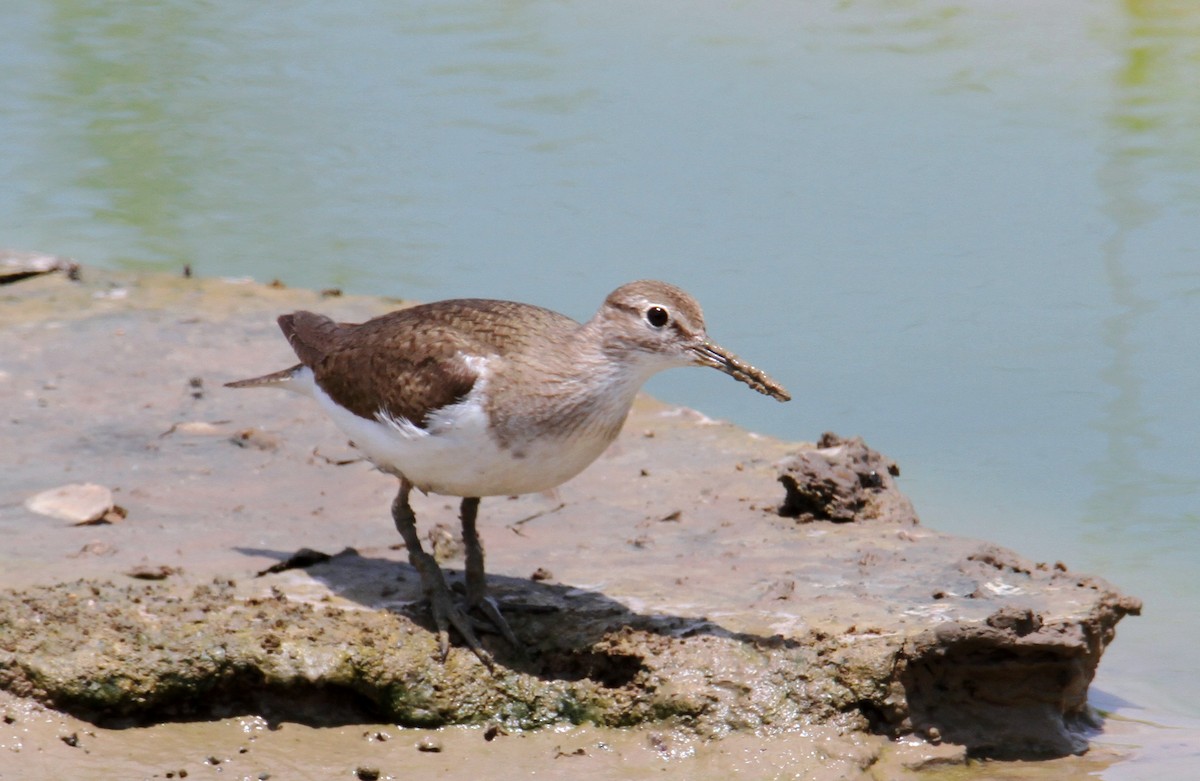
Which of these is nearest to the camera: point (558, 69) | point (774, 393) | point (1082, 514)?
point (774, 393)

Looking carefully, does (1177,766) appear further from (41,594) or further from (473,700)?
(41,594)

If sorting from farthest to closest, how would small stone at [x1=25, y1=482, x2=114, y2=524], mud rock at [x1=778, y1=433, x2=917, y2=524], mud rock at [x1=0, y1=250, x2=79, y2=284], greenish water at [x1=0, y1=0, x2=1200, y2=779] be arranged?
mud rock at [x1=0, y1=250, x2=79, y2=284], greenish water at [x1=0, y1=0, x2=1200, y2=779], mud rock at [x1=778, y1=433, x2=917, y2=524], small stone at [x1=25, y1=482, x2=114, y2=524]

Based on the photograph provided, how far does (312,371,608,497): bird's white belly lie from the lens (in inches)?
238

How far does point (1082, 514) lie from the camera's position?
8594 mm

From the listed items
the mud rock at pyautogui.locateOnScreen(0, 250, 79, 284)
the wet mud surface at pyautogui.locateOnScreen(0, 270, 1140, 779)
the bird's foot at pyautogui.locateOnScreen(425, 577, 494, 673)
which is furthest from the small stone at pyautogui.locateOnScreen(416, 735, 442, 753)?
the mud rock at pyautogui.locateOnScreen(0, 250, 79, 284)

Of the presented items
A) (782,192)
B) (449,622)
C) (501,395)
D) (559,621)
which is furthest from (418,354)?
(782,192)

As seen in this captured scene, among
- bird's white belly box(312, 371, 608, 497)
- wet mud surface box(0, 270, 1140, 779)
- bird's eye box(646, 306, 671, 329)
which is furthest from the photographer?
bird's eye box(646, 306, 671, 329)

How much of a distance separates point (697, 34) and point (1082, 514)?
7543 millimetres

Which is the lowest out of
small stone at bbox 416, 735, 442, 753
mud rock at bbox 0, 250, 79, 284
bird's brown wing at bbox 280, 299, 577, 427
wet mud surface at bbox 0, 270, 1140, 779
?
small stone at bbox 416, 735, 442, 753

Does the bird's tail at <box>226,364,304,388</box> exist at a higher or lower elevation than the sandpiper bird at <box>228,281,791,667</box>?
lower

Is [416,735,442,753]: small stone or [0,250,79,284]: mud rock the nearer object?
[416,735,442,753]: small stone

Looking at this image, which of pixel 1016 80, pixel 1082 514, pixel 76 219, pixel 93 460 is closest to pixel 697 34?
pixel 1016 80

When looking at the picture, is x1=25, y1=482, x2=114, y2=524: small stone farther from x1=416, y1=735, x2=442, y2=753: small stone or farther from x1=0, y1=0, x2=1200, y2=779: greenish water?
x1=0, y1=0, x2=1200, y2=779: greenish water

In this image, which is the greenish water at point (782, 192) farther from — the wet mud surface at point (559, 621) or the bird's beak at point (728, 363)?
the bird's beak at point (728, 363)
